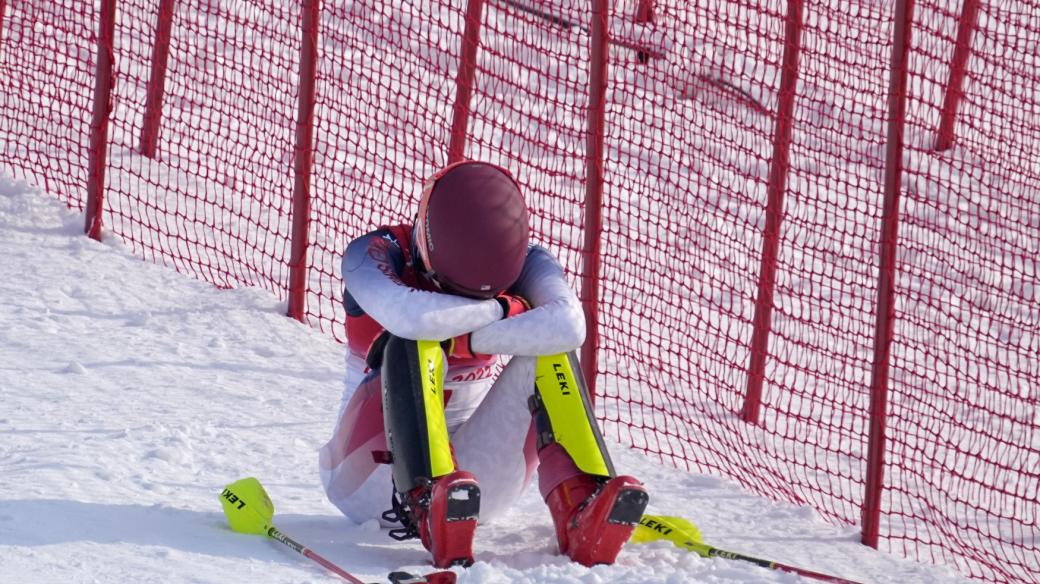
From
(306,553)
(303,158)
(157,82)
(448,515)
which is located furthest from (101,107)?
(448,515)

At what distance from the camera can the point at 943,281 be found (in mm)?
7668

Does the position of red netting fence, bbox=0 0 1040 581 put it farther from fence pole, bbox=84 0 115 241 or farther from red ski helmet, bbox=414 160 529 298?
red ski helmet, bbox=414 160 529 298

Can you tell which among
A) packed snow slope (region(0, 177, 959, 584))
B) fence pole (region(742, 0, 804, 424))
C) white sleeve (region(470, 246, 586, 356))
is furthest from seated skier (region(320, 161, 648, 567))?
fence pole (region(742, 0, 804, 424))

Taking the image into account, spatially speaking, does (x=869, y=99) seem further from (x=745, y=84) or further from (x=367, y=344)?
(x=367, y=344)

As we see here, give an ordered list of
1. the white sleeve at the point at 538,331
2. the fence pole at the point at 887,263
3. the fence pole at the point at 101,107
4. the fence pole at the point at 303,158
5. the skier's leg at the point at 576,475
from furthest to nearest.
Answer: the fence pole at the point at 101,107, the fence pole at the point at 303,158, the fence pole at the point at 887,263, the white sleeve at the point at 538,331, the skier's leg at the point at 576,475

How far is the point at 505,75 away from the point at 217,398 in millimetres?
4573

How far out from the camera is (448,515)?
3.37m

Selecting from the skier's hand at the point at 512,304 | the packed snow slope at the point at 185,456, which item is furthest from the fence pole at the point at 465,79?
the skier's hand at the point at 512,304

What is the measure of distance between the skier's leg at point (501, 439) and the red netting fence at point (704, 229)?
121 centimetres

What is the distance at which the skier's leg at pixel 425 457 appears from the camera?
3383 mm

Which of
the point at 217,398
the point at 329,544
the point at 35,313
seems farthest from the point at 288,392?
the point at 329,544

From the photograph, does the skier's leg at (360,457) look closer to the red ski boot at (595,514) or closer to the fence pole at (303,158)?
the red ski boot at (595,514)

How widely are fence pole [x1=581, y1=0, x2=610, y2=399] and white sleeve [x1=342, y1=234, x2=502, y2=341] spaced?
130 centimetres

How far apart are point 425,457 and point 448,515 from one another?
0.56 feet
